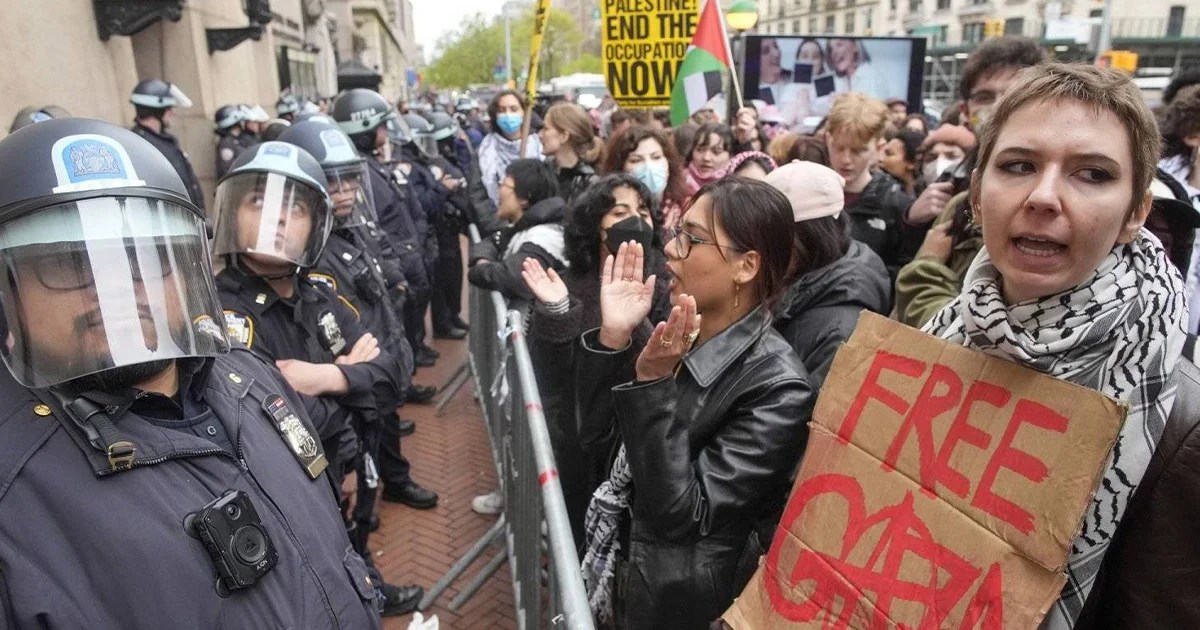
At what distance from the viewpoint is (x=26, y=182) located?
1.30 metres

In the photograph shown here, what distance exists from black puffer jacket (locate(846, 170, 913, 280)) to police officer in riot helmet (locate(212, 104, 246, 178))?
24.5 ft

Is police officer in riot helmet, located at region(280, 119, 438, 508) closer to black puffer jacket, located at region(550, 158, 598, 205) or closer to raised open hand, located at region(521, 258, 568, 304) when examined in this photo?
raised open hand, located at region(521, 258, 568, 304)

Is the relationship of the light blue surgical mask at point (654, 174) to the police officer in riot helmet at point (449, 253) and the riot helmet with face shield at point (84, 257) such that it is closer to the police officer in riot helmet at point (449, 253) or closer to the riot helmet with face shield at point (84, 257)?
the police officer in riot helmet at point (449, 253)

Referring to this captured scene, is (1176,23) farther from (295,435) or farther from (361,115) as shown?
(295,435)

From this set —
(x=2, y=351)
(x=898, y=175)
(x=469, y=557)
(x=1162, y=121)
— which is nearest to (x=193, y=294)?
(x=2, y=351)

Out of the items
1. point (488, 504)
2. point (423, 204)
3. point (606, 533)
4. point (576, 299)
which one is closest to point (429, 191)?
point (423, 204)

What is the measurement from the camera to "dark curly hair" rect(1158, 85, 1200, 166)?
9.71ft

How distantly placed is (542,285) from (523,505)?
88 centimetres

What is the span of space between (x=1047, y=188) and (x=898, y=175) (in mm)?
4231

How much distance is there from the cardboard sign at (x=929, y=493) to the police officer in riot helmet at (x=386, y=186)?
4.28m

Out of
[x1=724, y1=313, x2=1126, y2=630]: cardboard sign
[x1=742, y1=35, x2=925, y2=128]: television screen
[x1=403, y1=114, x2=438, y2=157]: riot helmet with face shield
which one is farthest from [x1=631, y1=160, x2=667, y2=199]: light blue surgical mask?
[x1=403, y1=114, x2=438, y2=157]: riot helmet with face shield

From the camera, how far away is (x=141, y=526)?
4.04 ft

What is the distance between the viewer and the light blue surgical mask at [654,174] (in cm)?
440

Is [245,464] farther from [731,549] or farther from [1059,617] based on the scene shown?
[1059,617]
